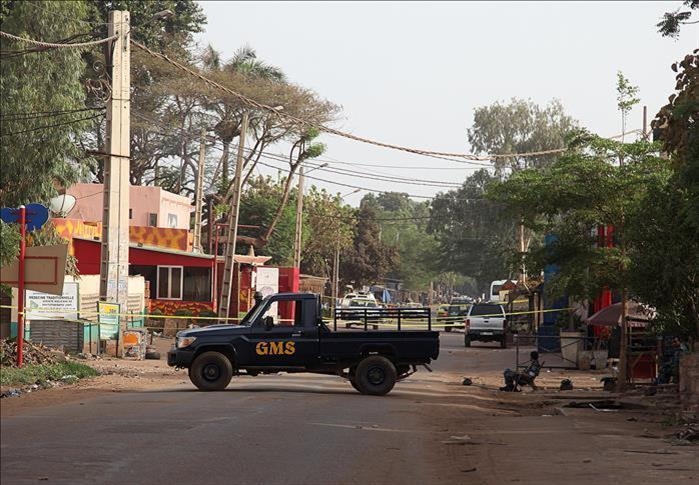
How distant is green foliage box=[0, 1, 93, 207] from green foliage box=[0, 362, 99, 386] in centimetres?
1132

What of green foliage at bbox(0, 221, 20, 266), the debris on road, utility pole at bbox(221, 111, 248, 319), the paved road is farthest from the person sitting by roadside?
utility pole at bbox(221, 111, 248, 319)

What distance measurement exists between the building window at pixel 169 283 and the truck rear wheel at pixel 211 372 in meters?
32.2

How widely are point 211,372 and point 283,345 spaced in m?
1.53

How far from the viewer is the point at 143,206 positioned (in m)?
69.3

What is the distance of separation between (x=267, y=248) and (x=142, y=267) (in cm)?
3508

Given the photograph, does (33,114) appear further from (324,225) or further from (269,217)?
(324,225)

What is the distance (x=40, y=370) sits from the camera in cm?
2381

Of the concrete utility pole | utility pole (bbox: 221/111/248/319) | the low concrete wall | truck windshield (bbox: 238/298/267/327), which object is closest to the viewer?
the low concrete wall

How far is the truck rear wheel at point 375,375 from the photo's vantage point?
79.3 feet

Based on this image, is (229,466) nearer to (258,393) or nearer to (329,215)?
(258,393)

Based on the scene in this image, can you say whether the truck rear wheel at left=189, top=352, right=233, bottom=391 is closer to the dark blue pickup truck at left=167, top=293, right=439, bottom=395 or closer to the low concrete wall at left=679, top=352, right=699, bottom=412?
the dark blue pickup truck at left=167, top=293, right=439, bottom=395

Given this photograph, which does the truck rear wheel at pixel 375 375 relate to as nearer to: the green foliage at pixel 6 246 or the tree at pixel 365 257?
the green foliage at pixel 6 246

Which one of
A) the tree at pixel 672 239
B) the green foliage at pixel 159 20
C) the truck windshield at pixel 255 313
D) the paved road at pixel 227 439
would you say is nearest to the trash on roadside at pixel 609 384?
the tree at pixel 672 239

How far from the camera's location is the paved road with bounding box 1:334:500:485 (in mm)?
10234
